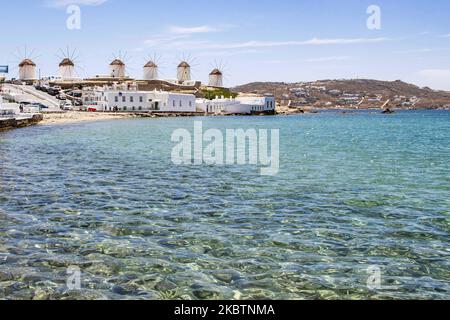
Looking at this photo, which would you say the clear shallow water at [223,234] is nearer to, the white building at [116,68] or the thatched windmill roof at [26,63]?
the thatched windmill roof at [26,63]

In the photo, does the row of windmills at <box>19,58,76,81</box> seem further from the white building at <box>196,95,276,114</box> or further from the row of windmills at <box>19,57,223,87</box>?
the white building at <box>196,95,276,114</box>

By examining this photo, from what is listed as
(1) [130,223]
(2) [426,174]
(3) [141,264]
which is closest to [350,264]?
(3) [141,264]

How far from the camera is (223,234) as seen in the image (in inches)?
512

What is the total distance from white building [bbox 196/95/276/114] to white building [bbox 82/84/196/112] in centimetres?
920

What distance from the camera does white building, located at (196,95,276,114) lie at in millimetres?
146788

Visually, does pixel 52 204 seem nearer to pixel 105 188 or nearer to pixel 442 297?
pixel 105 188

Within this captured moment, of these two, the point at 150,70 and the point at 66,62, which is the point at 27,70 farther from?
the point at 150,70

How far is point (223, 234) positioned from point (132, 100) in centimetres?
11940

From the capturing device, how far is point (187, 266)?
10.5m

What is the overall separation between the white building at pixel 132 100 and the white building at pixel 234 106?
362 inches

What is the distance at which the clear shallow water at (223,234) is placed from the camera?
9.41 m

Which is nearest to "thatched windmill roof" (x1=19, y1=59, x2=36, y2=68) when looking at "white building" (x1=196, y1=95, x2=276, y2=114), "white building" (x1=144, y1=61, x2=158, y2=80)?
"white building" (x1=144, y1=61, x2=158, y2=80)

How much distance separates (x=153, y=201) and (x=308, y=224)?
6.27m
